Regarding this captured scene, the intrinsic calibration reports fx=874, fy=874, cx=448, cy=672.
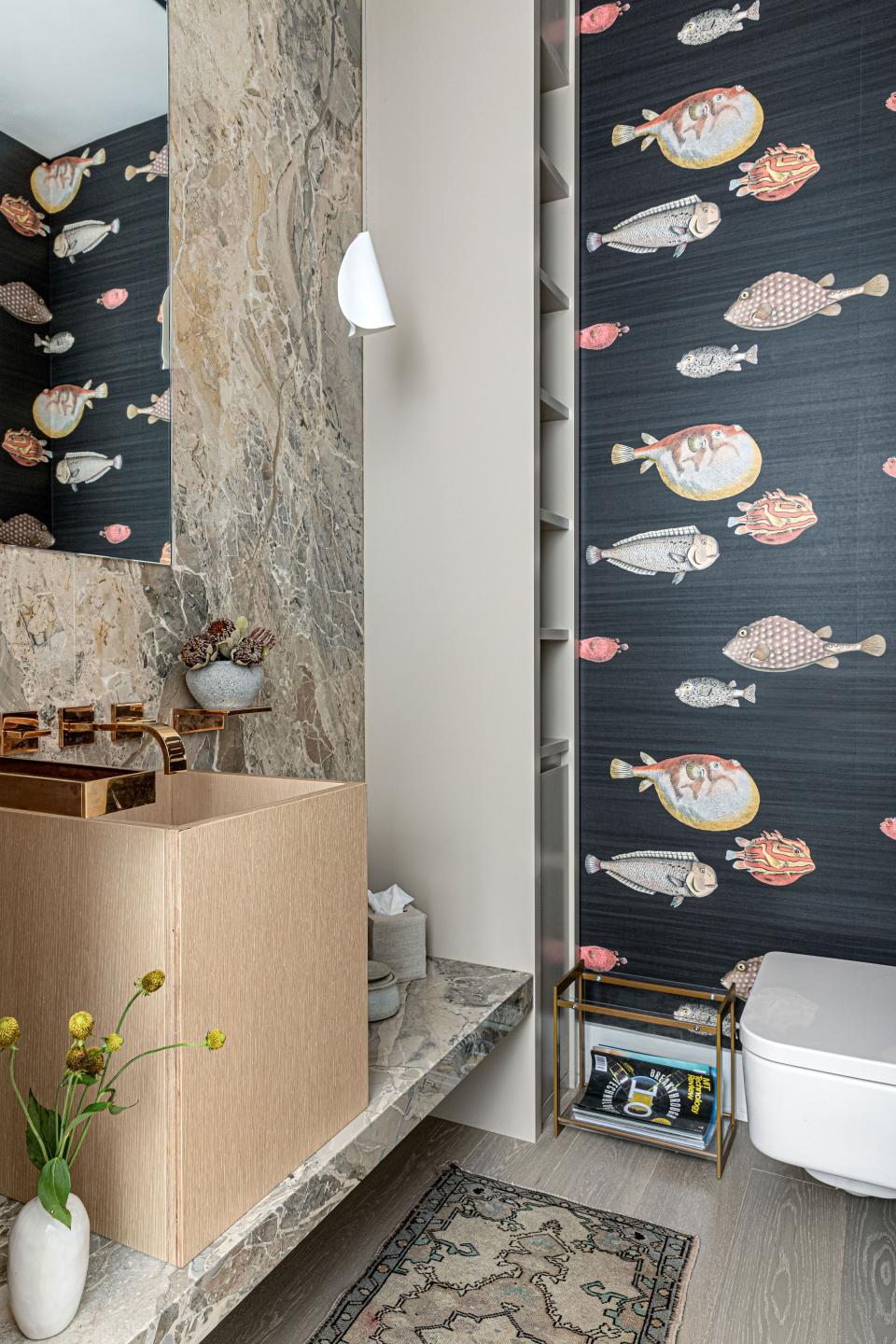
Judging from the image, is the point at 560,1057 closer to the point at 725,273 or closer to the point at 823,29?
the point at 725,273

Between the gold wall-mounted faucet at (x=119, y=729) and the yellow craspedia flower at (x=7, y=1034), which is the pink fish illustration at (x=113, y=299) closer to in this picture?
the gold wall-mounted faucet at (x=119, y=729)

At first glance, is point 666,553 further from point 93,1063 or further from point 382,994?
point 93,1063

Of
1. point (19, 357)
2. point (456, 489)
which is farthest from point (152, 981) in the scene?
point (456, 489)

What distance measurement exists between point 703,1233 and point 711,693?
43.8 inches

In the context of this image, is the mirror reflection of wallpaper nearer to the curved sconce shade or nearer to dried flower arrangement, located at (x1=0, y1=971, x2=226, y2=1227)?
the curved sconce shade

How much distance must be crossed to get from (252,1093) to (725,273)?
6.44ft

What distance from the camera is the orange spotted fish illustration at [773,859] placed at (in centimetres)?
200

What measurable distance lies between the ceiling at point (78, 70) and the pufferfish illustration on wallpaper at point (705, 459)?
1261 mm

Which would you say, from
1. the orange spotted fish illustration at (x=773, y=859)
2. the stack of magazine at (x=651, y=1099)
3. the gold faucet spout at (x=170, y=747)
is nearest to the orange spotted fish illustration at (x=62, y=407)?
the gold faucet spout at (x=170, y=747)

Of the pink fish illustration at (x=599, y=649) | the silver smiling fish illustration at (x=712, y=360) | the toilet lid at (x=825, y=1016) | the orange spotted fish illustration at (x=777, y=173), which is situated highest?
the orange spotted fish illustration at (x=777, y=173)

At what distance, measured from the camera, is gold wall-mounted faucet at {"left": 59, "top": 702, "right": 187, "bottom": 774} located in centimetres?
119

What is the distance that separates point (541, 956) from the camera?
2.05 meters

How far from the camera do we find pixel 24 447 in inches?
51.1

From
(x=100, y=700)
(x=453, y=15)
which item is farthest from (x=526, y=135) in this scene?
(x=100, y=700)
